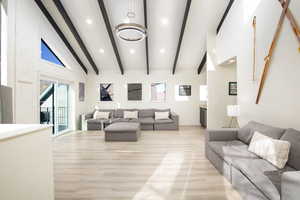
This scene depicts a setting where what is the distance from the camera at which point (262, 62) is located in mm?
3354

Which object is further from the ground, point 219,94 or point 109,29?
point 109,29

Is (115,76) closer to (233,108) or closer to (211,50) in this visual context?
(211,50)

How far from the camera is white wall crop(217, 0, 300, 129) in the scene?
263cm

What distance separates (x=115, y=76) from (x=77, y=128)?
9.97 feet

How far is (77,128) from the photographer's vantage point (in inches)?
276

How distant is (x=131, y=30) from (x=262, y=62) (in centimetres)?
302

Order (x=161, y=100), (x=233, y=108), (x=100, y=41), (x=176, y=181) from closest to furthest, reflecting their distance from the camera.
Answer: (x=176, y=181) < (x=233, y=108) < (x=100, y=41) < (x=161, y=100)

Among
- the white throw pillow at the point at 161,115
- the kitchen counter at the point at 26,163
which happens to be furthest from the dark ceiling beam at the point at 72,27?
the kitchen counter at the point at 26,163

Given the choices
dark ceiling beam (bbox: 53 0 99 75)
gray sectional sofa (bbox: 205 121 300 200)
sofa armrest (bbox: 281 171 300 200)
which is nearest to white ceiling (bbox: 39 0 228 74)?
dark ceiling beam (bbox: 53 0 99 75)

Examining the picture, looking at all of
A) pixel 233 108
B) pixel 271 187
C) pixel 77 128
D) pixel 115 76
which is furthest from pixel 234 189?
pixel 115 76

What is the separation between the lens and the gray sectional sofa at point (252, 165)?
151cm

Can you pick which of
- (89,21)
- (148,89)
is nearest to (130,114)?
A: (148,89)

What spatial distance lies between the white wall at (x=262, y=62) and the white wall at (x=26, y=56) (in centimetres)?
549

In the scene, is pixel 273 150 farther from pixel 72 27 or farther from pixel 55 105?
pixel 55 105
